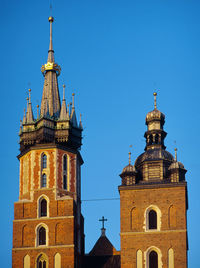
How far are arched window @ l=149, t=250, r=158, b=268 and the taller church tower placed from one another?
256 inches

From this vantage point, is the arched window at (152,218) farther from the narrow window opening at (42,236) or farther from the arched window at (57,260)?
the narrow window opening at (42,236)

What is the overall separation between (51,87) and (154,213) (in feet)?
55.2

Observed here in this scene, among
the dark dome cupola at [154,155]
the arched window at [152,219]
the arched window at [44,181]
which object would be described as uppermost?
the dark dome cupola at [154,155]

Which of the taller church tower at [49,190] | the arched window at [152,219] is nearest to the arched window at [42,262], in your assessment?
the taller church tower at [49,190]

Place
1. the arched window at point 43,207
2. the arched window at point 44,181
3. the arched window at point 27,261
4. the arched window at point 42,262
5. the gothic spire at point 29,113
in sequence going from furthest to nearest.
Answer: the gothic spire at point 29,113 → the arched window at point 44,181 → the arched window at point 43,207 → the arched window at point 27,261 → the arched window at point 42,262

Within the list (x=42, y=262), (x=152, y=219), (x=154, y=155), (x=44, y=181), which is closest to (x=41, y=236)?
(x=42, y=262)

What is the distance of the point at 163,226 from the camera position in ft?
248

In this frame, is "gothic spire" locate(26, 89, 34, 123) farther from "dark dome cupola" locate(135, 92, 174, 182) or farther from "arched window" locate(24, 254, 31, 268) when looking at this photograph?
"arched window" locate(24, 254, 31, 268)

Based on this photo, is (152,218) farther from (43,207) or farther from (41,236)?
(41,236)

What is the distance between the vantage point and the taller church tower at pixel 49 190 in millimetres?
75250

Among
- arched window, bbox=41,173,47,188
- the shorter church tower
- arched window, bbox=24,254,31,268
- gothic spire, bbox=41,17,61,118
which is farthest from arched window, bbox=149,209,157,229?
gothic spire, bbox=41,17,61,118

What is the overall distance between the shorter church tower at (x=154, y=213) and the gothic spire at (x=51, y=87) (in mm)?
9744

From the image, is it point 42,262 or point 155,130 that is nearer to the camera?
point 42,262

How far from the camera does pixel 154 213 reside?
7644 cm
